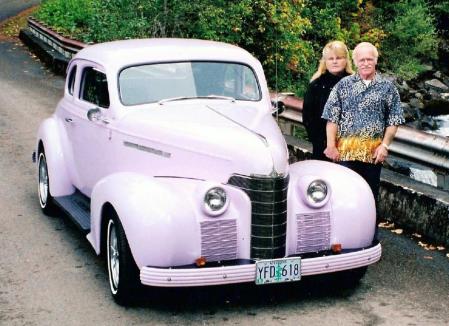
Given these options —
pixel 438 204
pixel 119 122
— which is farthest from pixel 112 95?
pixel 438 204

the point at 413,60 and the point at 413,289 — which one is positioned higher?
the point at 413,289

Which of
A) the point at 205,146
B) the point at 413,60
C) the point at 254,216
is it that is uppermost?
the point at 205,146

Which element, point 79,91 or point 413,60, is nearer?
point 79,91

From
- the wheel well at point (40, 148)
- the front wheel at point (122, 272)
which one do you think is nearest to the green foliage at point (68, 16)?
the wheel well at point (40, 148)

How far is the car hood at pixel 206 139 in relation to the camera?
5676 mm

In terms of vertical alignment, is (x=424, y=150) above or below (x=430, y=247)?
above

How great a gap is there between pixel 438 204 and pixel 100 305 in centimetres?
348

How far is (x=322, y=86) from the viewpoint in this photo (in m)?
7.45

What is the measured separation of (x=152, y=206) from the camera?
18.0ft

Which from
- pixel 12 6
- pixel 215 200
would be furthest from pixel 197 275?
pixel 12 6

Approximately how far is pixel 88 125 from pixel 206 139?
5.92 ft

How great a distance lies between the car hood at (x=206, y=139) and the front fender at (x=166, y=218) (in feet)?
0.69

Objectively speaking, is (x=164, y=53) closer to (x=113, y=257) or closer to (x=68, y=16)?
(x=113, y=257)

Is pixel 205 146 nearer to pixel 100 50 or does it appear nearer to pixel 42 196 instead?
pixel 100 50
